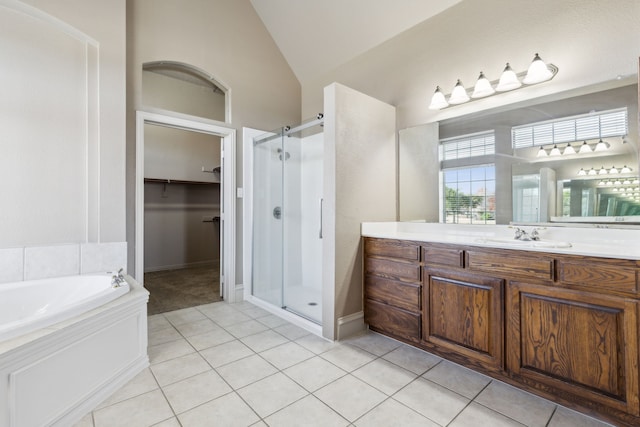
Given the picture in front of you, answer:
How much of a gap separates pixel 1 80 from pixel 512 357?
12.9 ft

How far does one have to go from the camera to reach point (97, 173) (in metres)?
2.46

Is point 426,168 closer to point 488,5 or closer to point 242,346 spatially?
point 488,5

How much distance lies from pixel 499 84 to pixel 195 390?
2.94 m

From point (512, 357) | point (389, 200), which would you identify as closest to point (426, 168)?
point (389, 200)

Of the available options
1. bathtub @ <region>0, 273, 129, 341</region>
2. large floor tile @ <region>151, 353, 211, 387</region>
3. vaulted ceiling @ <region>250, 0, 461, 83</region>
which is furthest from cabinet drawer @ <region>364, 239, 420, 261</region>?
vaulted ceiling @ <region>250, 0, 461, 83</region>

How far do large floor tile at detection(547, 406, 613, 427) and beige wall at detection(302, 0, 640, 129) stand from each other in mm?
1982

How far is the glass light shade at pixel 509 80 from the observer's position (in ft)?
6.89

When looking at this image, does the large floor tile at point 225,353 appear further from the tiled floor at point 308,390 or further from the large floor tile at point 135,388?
the large floor tile at point 135,388

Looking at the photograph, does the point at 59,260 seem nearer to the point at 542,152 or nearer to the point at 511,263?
the point at 511,263

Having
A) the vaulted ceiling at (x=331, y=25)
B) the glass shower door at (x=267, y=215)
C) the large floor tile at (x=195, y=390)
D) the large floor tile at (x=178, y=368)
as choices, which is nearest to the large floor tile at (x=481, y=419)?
the large floor tile at (x=195, y=390)

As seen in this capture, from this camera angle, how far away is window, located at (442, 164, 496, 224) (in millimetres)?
2309

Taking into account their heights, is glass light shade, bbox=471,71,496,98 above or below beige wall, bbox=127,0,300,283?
below

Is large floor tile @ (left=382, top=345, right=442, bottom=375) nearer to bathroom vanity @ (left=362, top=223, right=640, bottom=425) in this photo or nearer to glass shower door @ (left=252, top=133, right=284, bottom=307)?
bathroom vanity @ (left=362, top=223, right=640, bottom=425)

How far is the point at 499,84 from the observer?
7.12 ft
